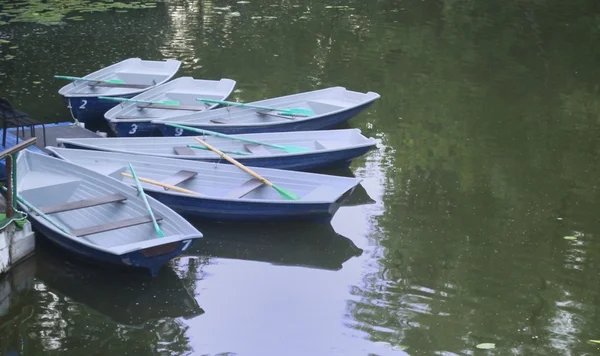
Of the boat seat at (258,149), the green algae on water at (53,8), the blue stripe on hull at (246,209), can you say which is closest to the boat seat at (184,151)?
the boat seat at (258,149)

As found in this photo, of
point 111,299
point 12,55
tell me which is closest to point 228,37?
point 12,55

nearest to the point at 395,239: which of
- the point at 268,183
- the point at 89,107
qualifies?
the point at 268,183

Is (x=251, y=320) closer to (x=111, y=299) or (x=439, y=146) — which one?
(x=111, y=299)

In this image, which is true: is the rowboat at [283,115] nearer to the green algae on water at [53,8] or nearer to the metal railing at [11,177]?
the metal railing at [11,177]

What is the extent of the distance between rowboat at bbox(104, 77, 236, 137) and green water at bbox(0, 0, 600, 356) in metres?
1.43

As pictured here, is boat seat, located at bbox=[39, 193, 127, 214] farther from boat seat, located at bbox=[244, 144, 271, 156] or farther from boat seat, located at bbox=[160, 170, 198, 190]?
boat seat, located at bbox=[244, 144, 271, 156]

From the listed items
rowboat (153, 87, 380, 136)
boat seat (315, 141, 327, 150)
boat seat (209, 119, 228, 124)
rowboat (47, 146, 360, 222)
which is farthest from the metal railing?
boat seat (315, 141, 327, 150)

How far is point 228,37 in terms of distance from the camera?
17.5 metres

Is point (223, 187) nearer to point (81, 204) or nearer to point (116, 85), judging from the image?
point (81, 204)

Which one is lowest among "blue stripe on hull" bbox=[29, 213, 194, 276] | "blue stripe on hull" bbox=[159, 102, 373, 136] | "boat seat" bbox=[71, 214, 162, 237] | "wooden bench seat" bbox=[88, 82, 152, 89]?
"blue stripe on hull" bbox=[29, 213, 194, 276]

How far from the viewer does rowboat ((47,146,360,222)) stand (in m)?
7.98

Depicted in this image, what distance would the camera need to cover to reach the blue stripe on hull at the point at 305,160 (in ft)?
30.0

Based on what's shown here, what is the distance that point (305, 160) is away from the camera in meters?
9.37

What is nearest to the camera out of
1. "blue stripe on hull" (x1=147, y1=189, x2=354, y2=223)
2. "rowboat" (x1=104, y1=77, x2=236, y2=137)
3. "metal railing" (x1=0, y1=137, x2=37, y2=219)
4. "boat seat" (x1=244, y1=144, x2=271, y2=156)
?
"metal railing" (x1=0, y1=137, x2=37, y2=219)
